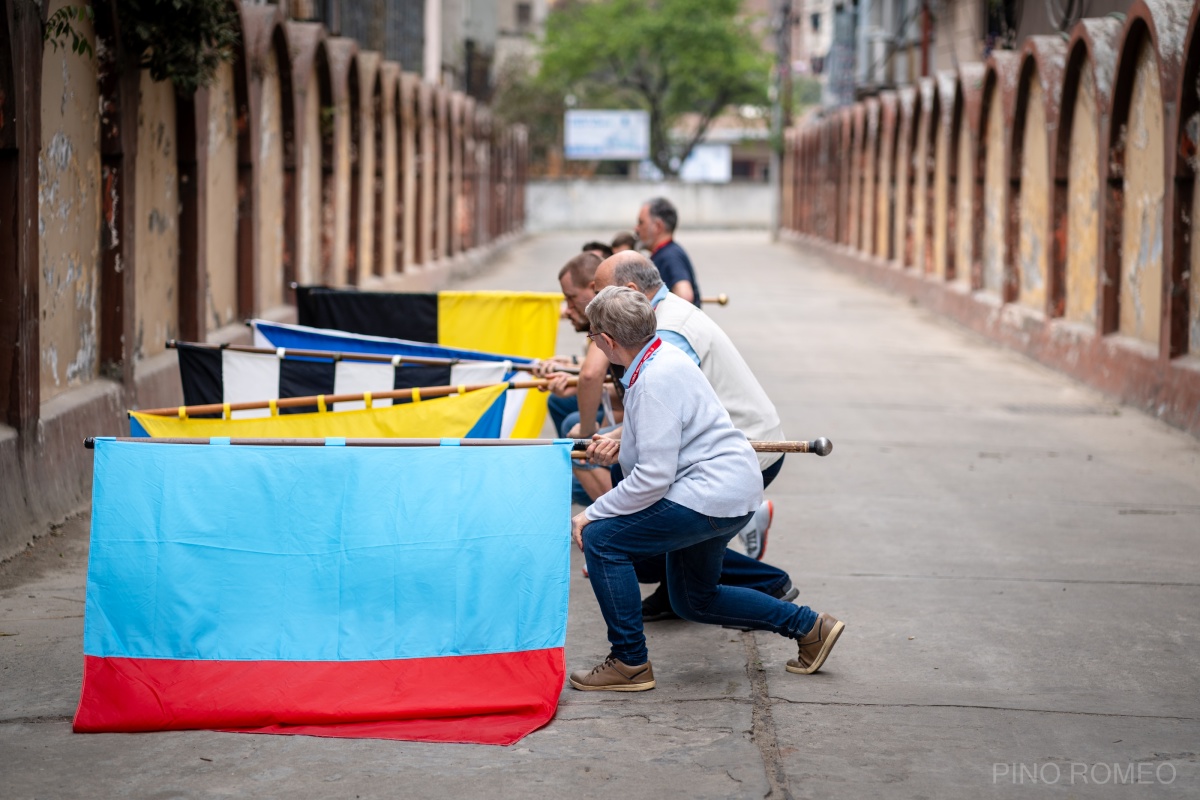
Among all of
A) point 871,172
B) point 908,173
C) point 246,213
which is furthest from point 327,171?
point 871,172

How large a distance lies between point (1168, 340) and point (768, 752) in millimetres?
8179

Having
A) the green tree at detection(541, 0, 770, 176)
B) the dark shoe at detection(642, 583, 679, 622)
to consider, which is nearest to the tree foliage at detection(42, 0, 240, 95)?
the dark shoe at detection(642, 583, 679, 622)

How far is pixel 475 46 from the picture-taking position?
4269 cm

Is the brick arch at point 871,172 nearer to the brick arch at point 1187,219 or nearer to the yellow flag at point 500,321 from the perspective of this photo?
the brick arch at point 1187,219

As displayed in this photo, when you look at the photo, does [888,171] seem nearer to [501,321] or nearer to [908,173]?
[908,173]

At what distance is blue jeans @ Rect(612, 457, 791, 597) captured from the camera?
5.90 meters

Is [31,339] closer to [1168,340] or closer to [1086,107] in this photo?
[1168,340]

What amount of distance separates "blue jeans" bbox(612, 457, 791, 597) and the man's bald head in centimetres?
79

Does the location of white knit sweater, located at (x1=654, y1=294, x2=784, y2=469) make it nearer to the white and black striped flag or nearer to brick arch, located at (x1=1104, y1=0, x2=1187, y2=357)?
the white and black striped flag

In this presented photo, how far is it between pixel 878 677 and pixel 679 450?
1.25 meters

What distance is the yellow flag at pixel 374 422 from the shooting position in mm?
6422

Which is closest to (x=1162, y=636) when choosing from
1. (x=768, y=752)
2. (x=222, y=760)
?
(x=768, y=752)

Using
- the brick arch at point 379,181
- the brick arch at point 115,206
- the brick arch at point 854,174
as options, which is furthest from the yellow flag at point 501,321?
the brick arch at point 854,174

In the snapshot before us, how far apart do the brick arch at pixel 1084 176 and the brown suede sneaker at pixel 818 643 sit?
30.0 ft
